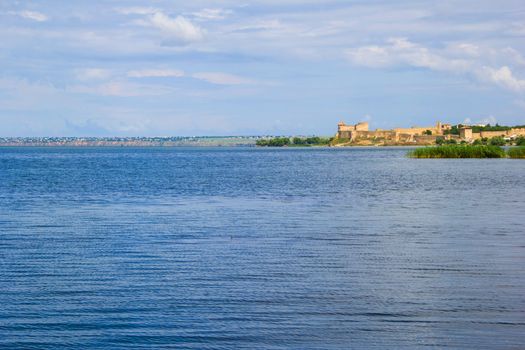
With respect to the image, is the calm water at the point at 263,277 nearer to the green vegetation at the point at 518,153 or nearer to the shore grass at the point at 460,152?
the green vegetation at the point at 518,153

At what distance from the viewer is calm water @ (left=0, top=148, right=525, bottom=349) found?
13289mm

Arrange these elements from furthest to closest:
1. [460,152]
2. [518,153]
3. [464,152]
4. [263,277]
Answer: [460,152] → [464,152] → [518,153] → [263,277]

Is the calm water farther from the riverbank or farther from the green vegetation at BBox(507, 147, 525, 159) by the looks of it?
the riverbank

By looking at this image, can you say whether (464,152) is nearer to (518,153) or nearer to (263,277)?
(518,153)

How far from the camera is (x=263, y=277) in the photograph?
18094 mm

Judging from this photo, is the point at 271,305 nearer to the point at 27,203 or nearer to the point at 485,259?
the point at 485,259

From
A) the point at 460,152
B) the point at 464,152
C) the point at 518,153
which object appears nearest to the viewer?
the point at 518,153

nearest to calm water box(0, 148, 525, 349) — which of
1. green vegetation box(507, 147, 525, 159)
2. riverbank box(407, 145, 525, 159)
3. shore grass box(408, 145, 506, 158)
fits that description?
green vegetation box(507, 147, 525, 159)

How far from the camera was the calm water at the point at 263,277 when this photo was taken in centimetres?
1329

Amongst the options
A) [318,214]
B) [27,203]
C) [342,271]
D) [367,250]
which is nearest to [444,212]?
[318,214]

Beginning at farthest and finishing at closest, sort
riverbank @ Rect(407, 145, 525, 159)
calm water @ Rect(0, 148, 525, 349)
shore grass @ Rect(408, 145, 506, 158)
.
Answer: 1. shore grass @ Rect(408, 145, 506, 158)
2. riverbank @ Rect(407, 145, 525, 159)
3. calm water @ Rect(0, 148, 525, 349)

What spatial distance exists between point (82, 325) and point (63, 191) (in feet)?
117

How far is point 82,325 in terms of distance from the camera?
45.4 ft

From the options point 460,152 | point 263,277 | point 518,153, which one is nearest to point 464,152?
point 460,152
